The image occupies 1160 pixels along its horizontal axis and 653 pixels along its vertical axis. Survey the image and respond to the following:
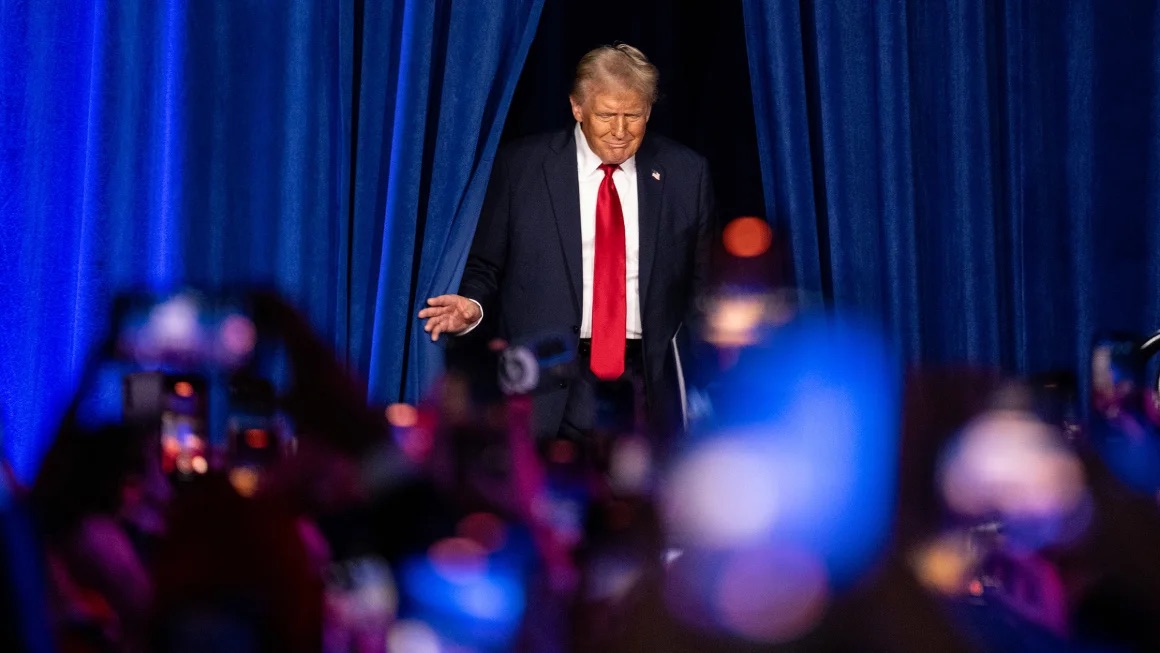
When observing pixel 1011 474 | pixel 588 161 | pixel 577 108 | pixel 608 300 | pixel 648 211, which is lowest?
pixel 1011 474

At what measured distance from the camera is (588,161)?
276 cm

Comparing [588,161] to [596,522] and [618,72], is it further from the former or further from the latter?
[596,522]

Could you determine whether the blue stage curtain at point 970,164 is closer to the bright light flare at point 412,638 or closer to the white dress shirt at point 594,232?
the white dress shirt at point 594,232

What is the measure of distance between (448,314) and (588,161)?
0.58 metres

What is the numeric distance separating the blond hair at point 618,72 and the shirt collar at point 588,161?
0.49 ft

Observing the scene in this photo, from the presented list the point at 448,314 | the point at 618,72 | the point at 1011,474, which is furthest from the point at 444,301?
the point at 1011,474

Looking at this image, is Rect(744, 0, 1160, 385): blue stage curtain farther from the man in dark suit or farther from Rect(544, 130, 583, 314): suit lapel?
Rect(544, 130, 583, 314): suit lapel

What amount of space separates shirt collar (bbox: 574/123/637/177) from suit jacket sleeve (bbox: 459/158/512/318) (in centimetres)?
19

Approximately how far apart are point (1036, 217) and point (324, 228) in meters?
2.01

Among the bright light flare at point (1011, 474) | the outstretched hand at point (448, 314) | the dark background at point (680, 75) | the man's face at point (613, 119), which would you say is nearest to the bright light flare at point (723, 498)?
the bright light flare at point (1011, 474)

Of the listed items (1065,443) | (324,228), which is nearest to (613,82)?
(324,228)

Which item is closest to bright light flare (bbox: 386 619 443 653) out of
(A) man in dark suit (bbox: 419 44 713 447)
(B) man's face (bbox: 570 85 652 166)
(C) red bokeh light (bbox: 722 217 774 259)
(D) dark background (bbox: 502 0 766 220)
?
(A) man in dark suit (bbox: 419 44 713 447)

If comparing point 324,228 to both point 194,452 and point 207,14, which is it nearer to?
point 207,14

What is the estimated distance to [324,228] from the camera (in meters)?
2.77
